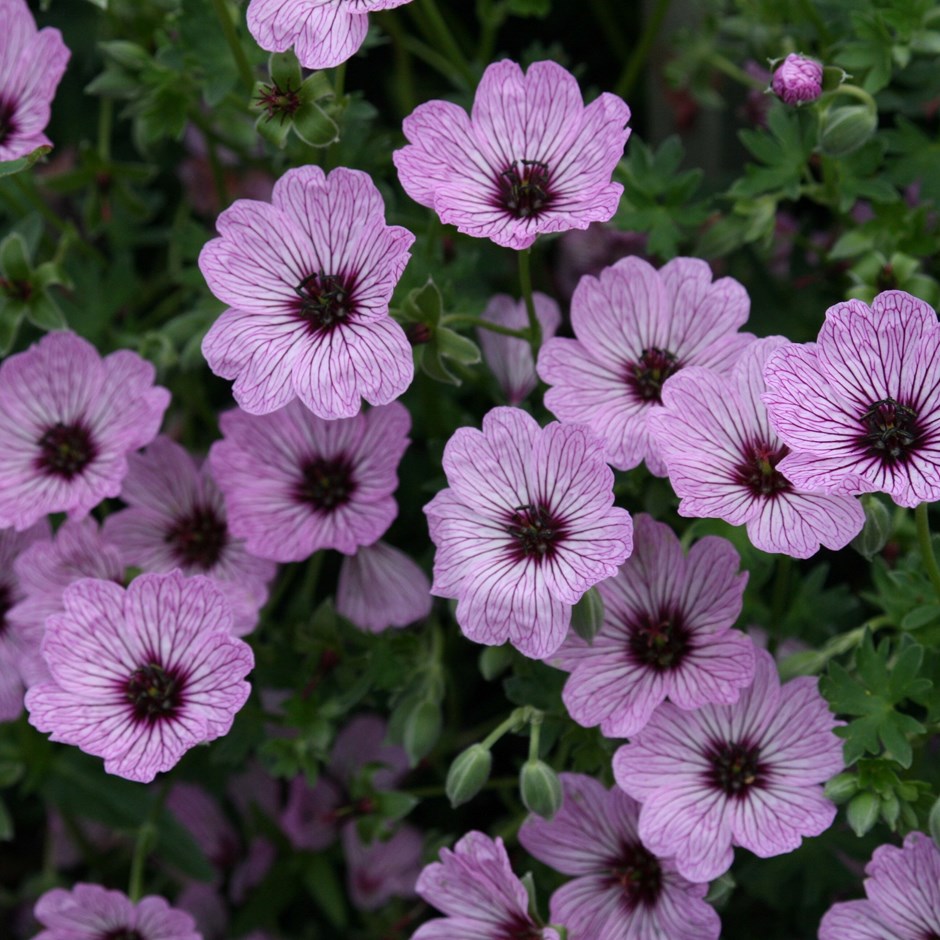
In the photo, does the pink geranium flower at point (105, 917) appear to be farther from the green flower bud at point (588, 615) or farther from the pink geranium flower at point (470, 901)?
the green flower bud at point (588, 615)

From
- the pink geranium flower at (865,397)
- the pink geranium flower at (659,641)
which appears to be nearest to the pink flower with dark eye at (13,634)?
the pink geranium flower at (659,641)

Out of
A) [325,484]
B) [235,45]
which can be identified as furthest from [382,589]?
[235,45]

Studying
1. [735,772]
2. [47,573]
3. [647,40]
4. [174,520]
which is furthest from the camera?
[647,40]

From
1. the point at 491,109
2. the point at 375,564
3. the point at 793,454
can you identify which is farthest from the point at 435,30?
the point at 793,454

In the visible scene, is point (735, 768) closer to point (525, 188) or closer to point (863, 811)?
point (863, 811)

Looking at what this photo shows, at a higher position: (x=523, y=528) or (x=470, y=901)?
(x=523, y=528)

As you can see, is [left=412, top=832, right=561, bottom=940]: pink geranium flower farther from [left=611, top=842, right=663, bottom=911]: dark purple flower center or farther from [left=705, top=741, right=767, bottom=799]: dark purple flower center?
[left=705, top=741, right=767, bottom=799]: dark purple flower center

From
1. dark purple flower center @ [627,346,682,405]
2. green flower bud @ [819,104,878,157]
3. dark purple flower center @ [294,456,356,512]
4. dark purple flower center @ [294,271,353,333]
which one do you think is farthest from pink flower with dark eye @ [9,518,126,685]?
green flower bud @ [819,104,878,157]
